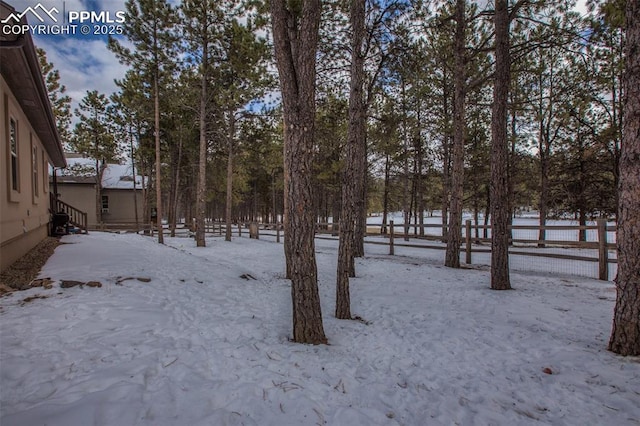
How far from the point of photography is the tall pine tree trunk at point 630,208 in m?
3.25

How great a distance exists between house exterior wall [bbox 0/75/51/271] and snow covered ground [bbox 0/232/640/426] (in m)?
1.56

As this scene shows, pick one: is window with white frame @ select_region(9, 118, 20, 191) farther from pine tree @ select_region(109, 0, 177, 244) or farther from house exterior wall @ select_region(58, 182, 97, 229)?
house exterior wall @ select_region(58, 182, 97, 229)

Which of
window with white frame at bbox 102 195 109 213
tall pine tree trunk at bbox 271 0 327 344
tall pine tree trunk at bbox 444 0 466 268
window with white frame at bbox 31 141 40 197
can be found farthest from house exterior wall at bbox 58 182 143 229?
tall pine tree trunk at bbox 271 0 327 344

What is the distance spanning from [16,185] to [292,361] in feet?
25.0

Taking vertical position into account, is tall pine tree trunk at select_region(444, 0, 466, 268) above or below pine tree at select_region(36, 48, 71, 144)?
below

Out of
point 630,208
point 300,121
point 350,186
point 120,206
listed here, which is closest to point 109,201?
point 120,206

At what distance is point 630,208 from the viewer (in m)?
3.29

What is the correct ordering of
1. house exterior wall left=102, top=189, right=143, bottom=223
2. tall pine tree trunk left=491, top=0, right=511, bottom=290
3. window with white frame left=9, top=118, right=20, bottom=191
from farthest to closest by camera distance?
house exterior wall left=102, top=189, right=143, bottom=223, window with white frame left=9, top=118, right=20, bottom=191, tall pine tree trunk left=491, top=0, right=511, bottom=290

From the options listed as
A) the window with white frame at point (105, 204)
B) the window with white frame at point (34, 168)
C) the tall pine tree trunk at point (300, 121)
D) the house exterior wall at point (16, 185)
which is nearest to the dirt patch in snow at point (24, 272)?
the house exterior wall at point (16, 185)

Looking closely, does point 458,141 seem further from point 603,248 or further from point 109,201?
point 109,201

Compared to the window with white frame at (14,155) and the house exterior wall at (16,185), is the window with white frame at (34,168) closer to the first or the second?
the house exterior wall at (16,185)

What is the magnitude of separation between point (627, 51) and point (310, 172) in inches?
147

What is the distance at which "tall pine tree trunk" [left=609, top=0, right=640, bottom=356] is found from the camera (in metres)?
3.25

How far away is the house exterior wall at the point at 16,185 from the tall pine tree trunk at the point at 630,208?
9.23 meters
